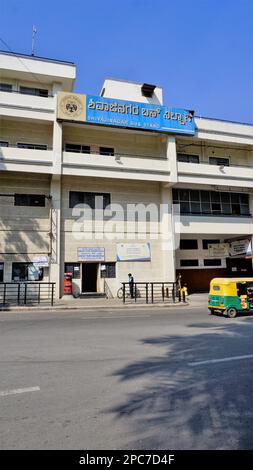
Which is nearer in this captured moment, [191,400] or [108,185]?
[191,400]

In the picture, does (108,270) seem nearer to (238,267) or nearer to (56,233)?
(56,233)

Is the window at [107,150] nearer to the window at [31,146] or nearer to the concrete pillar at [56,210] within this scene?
the concrete pillar at [56,210]

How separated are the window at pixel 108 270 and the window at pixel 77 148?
864 centimetres

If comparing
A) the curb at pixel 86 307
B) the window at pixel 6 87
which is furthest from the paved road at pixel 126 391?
the window at pixel 6 87

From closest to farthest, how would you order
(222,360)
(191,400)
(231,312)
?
(191,400) < (222,360) < (231,312)

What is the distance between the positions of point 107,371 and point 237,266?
80.3ft

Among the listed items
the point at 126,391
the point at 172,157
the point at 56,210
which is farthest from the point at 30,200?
the point at 126,391

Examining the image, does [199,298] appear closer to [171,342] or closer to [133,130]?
[133,130]

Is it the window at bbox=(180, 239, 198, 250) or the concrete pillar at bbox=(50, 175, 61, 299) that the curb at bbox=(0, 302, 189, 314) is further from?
the window at bbox=(180, 239, 198, 250)

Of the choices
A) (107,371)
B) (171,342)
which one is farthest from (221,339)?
(107,371)

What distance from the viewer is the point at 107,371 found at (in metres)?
5.90

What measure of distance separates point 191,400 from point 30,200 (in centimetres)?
1981

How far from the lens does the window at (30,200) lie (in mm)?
21922

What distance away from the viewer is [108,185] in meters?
24.0
